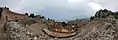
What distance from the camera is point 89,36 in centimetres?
A: 2538

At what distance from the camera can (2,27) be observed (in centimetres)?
2766

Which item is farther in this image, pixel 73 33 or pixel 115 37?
pixel 73 33

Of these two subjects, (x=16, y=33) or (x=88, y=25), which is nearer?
(x=16, y=33)

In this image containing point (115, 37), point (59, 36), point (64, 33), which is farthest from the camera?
point (64, 33)

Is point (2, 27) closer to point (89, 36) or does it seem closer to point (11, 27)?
point (11, 27)

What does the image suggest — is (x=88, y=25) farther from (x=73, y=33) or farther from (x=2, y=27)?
(x=2, y=27)

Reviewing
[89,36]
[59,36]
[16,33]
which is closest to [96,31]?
[89,36]

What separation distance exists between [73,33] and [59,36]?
1.67 m

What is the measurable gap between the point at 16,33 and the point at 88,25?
26.5ft

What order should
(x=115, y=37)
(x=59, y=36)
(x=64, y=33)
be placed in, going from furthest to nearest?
(x=64, y=33)
(x=59, y=36)
(x=115, y=37)

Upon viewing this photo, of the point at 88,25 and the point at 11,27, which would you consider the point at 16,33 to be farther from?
the point at 88,25

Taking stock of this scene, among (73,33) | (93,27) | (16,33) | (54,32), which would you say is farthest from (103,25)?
(16,33)

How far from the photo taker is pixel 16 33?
83.9ft

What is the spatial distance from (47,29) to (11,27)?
4268 mm
